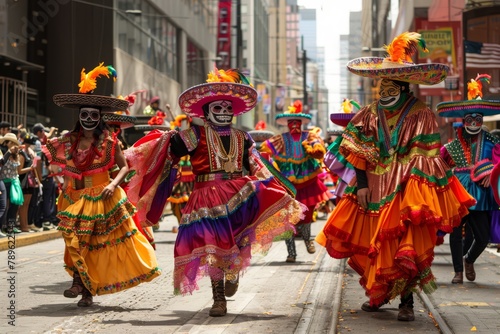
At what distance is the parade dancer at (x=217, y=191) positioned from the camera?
9523 mm

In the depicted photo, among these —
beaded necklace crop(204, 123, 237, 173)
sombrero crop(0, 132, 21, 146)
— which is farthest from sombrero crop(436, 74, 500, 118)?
sombrero crop(0, 132, 21, 146)

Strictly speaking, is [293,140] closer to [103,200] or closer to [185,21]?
[103,200]

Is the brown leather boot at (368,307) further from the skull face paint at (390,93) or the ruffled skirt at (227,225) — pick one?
the skull face paint at (390,93)

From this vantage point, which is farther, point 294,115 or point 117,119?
point 294,115

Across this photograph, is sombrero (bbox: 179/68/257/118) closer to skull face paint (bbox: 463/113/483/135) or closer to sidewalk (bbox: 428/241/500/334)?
sidewalk (bbox: 428/241/500/334)

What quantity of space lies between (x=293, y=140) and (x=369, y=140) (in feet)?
23.2

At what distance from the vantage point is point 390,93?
9562mm

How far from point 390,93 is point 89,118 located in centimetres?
311

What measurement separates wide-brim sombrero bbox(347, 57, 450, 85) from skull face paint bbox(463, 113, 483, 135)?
300cm

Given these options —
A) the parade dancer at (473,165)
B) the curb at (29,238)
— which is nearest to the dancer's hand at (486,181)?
the parade dancer at (473,165)

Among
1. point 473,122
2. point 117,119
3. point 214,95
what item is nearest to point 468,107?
point 473,122

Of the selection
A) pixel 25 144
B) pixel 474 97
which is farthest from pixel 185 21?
pixel 474 97

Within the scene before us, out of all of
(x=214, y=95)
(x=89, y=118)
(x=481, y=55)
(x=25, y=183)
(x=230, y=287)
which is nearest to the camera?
(x=214, y=95)

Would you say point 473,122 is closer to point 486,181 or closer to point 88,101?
point 486,181
